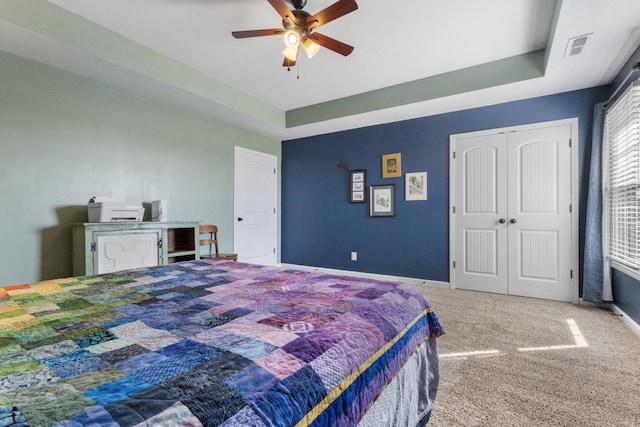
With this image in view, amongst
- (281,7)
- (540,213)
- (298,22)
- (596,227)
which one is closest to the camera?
(281,7)

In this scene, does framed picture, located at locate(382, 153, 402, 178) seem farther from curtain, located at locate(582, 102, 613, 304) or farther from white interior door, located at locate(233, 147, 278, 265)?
curtain, located at locate(582, 102, 613, 304)

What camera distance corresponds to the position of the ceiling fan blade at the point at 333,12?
2.01m

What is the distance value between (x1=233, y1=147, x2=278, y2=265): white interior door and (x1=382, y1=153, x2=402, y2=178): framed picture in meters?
2.01

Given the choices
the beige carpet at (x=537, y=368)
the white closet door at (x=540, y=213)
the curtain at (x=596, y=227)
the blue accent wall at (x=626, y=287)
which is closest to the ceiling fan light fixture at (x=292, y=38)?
the beige carpet at (x=537, y=368)

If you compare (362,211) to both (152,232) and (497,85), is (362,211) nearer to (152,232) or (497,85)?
(497,85)

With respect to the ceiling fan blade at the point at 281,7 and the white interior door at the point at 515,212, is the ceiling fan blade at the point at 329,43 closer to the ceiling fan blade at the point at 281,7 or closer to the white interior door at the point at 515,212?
the ceiling fan blade at the point at 281,7

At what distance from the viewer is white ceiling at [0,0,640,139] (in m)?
2.36

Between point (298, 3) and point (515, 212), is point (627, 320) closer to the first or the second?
point (515, 212)

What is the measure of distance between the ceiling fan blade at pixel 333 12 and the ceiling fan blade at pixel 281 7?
0.16 m

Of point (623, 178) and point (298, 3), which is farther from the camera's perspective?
point (623, 178)

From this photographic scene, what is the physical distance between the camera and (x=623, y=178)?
276 centimetres

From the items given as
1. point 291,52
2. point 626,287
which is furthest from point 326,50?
point 626,287

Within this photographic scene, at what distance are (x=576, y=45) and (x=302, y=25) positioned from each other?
226 cm

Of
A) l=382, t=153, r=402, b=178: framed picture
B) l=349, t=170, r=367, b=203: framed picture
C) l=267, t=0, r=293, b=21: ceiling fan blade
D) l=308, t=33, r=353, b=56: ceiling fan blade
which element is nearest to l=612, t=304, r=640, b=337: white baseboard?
l=382, t=153, r=402, b=178: framed picture
